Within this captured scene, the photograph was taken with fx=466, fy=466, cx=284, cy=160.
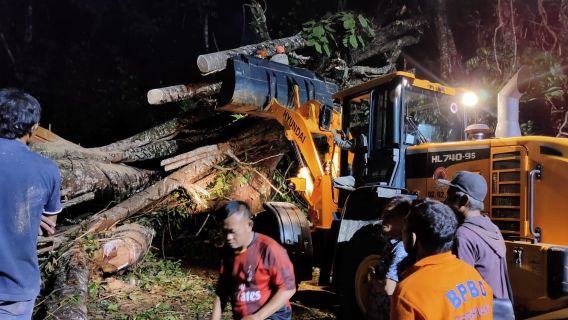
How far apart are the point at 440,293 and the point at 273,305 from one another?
3.41 ft

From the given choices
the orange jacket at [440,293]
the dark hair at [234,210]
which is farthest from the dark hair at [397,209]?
the orange jacket at [440,293]

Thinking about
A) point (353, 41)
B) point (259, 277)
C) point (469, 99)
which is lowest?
point (259, 277)

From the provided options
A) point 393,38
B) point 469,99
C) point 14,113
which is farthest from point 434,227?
point 393,38

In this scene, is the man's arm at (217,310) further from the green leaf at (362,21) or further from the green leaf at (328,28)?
the green leaf at (362,21)

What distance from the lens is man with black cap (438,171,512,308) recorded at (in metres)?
2.71

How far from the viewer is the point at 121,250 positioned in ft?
20.6

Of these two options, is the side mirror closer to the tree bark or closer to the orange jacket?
the orange jacket

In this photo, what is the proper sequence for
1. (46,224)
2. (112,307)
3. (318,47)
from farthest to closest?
(318,47), (112,307), (46,224)

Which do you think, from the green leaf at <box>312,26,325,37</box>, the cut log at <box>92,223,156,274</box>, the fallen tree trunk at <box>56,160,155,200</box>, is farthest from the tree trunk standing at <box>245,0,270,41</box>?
the cut log at <box>92,223,156,274</box>

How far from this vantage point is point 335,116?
247 inches

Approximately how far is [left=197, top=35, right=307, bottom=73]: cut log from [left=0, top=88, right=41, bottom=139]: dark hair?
520 cm

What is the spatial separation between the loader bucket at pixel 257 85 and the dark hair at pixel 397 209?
3492mm

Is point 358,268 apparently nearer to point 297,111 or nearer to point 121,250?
point 297,111

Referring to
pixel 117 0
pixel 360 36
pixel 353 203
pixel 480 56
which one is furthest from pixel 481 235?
pixel 117 0
